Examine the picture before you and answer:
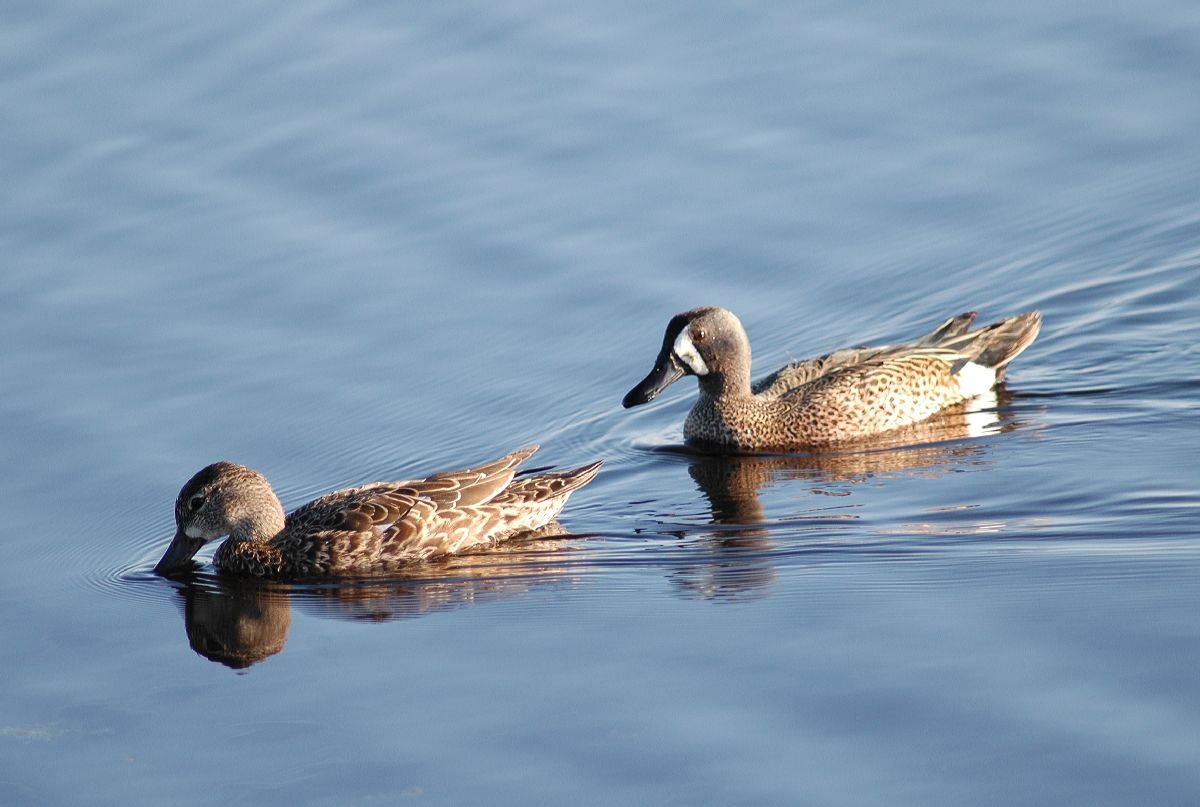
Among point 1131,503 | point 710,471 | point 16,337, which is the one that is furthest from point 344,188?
point 1131,503

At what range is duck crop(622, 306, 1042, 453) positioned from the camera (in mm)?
12258

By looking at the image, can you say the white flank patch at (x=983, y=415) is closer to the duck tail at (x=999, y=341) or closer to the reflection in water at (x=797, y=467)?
the reflection in water at (x=797, y=467)

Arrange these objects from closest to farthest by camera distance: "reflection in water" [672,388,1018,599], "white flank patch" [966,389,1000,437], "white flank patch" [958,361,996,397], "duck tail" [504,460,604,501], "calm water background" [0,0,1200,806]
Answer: "calm water background" [0,0,1200,806]
"reflection in water" [672,388,1018,599]
"duck tail" [504,460,604,501]
"white flank patch" [966,389,1000,437]
"white flank patch" [958,361,996,397]

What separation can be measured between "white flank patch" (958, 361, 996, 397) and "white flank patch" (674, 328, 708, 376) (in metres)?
A: 1.76

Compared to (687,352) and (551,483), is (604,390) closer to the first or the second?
(687,352)

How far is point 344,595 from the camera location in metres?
9.91

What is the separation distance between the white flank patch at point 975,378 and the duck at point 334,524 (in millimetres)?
3539

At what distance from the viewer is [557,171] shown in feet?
47.9

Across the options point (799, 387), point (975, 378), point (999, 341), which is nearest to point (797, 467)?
point (799, 387)

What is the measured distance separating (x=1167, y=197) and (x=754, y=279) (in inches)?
127

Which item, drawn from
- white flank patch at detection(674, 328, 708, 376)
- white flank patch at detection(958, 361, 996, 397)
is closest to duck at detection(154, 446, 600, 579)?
white flank patch at detection(674, 328, 708, 376)

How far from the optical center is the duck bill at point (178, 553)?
34.0 feet

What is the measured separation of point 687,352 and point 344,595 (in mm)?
3254

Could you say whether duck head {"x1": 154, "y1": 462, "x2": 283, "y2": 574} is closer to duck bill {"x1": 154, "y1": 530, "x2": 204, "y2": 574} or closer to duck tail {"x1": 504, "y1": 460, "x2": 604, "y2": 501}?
duck bill {"x1": 154, "y1": 530, "x2": 204, "y2": 574}
